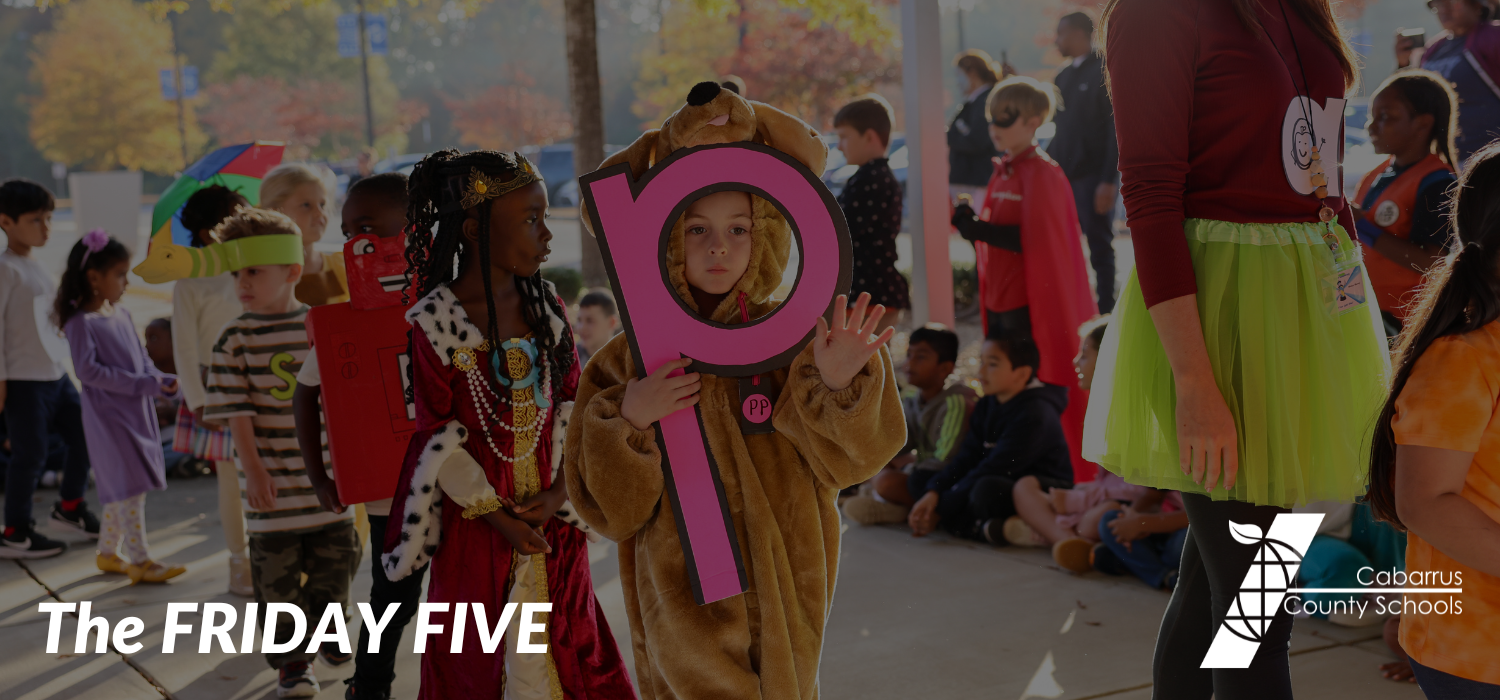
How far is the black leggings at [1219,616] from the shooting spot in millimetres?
2156

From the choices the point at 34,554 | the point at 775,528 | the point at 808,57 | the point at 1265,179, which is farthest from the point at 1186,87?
the point at 808,57

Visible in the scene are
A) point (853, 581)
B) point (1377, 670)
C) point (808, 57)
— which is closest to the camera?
point (1377, 670)

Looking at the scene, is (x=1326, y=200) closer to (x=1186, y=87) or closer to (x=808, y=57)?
(x=1186, y=87)

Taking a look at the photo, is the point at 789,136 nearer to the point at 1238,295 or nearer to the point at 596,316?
the point at 1238,295

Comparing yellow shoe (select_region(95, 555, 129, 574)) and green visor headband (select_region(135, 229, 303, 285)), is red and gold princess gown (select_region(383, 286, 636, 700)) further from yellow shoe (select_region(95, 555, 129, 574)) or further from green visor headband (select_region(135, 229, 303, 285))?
yellow shoe (select_region(95, 555, 129, 574))

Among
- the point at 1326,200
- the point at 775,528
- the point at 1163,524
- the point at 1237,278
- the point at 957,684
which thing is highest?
the point at 1326,200

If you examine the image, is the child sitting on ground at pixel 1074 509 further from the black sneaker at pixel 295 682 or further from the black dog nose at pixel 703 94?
the black sneaker at pixel 295 682

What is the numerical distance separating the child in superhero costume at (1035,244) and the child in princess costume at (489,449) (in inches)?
125

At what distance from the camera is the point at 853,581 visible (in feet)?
15.2

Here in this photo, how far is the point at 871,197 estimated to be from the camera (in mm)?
6074

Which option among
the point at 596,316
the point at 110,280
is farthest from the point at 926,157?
the point at 110,280

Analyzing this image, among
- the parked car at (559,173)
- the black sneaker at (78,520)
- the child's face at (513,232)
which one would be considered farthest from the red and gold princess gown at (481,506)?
the parked car at (559,173)

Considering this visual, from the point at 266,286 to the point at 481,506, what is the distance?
5.36 ft

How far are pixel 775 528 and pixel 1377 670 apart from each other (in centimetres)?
225
